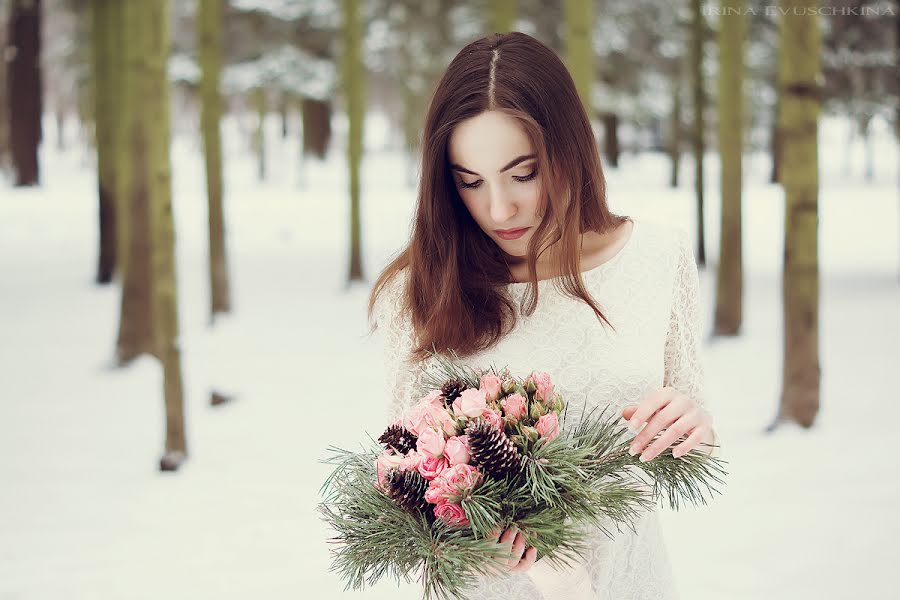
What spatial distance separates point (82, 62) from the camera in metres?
19.0

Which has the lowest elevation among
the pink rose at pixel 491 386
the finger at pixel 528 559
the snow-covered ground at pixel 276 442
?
the snow-covered ground at pixel 276 442

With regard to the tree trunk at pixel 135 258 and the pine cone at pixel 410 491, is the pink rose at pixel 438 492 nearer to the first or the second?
the pine cone at pixel 410 491

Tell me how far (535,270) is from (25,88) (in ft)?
59.8

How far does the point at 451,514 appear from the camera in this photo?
1.49 m

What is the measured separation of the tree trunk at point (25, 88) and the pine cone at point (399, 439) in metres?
17.1

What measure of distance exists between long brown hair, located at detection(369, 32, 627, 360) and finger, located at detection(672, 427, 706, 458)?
355 mm

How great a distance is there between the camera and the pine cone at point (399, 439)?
64.1 inches

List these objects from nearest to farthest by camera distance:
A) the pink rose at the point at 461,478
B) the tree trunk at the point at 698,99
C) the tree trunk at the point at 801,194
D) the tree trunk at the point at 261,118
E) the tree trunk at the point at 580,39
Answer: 1. the pink rose at the point at 461,478
2. the tree trunk at the point at 801,194
3. the tree trunk at the point at 580,39
4. the tree trunk at the point at 698,99
5. the tree trunk at the point at 261,118

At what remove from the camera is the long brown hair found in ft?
6.12

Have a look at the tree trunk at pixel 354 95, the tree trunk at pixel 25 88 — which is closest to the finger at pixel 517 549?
the tree trunk at pixel 354 95

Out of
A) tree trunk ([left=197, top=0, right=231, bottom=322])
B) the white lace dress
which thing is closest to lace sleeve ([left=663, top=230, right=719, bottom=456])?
the white lace dress

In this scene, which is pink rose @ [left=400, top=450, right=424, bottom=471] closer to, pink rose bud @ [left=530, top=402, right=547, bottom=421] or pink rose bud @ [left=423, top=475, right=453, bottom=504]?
pink rose bud @ [left=423, top=475, right=453, bottom=504]

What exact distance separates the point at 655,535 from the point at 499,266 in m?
0.76

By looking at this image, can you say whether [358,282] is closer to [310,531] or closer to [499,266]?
[310,531]
